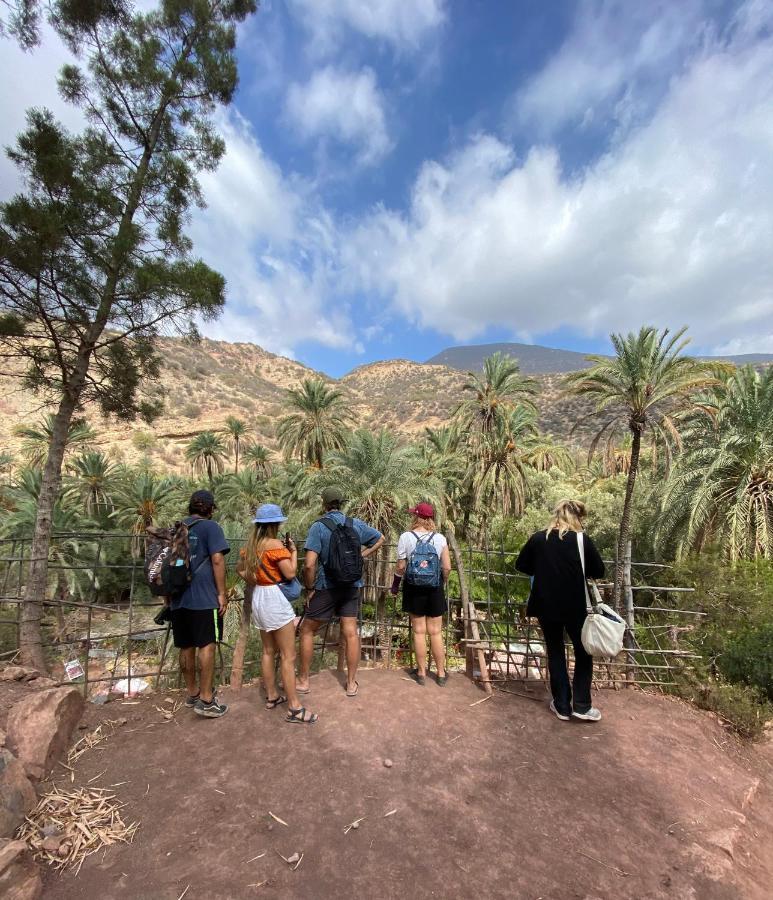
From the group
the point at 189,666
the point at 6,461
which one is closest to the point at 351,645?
the point at 189,666

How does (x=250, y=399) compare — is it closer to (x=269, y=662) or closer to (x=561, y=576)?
(x=269, y=662)

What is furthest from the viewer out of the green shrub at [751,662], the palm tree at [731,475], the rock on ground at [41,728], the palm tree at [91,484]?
the palm tree at [91,484]

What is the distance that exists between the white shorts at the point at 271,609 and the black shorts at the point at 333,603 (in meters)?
0.27

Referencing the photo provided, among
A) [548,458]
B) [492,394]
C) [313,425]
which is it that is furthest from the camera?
[548,458]

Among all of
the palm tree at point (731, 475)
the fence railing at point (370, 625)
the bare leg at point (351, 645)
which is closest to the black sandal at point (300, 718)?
the bare leg at point (351, 645)

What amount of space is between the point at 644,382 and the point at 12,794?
38.8ft

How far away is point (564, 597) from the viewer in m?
3.81

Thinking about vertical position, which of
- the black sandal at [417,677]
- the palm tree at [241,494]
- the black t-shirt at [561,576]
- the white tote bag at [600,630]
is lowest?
the black sandal at [417,677]

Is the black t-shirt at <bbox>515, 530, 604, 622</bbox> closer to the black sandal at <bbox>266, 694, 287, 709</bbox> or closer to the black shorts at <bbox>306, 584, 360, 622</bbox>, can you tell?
the black shorts at <bbox>306, 584, 360, 622</bbox>

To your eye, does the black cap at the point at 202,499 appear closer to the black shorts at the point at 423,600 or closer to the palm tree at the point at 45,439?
the black shorts at the point at 423,600

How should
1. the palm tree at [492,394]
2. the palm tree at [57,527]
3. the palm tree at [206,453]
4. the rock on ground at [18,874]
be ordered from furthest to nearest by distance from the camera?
the palm tree at [206,453], the palm tree at [492,394], the palm tree at [57,527], the rock on ground at [18,874]

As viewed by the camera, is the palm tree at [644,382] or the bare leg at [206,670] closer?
the bare leg at [206,670]

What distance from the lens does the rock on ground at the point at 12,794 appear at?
8.10 feet

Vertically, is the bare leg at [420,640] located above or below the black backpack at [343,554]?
below
